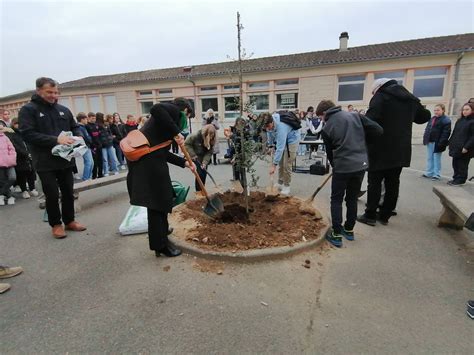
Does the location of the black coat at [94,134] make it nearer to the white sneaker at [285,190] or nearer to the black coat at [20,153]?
the black coat at [20,153]

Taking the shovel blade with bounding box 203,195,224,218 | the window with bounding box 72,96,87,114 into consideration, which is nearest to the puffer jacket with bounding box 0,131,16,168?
the shovel blade with bounding box 203,195,224,218

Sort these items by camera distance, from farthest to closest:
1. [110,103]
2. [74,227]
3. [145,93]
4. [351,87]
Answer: [110,103] → [145,93] → [351,87] → [74,227]

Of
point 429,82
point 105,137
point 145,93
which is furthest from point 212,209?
point 145,93

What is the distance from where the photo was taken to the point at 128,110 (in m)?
23.1

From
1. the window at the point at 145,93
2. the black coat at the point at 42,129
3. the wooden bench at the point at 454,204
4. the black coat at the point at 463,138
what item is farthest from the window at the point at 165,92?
the wooden bench at the point at 454,204

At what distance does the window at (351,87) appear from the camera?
16766 mm

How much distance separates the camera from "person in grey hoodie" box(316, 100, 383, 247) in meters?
3.42

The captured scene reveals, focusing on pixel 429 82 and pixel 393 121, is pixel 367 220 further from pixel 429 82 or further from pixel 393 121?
pixel 429 82

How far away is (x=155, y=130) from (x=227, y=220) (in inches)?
69.4

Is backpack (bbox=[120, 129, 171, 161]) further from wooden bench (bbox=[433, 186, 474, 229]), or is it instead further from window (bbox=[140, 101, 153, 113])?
window (bbox=[140, 101, 153, 113])

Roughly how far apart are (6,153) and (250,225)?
5.08m

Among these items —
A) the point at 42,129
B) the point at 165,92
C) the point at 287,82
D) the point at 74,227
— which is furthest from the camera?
the point at 165,92

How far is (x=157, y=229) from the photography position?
10.3ft

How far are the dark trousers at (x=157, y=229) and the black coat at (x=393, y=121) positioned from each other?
2925 millimetres
